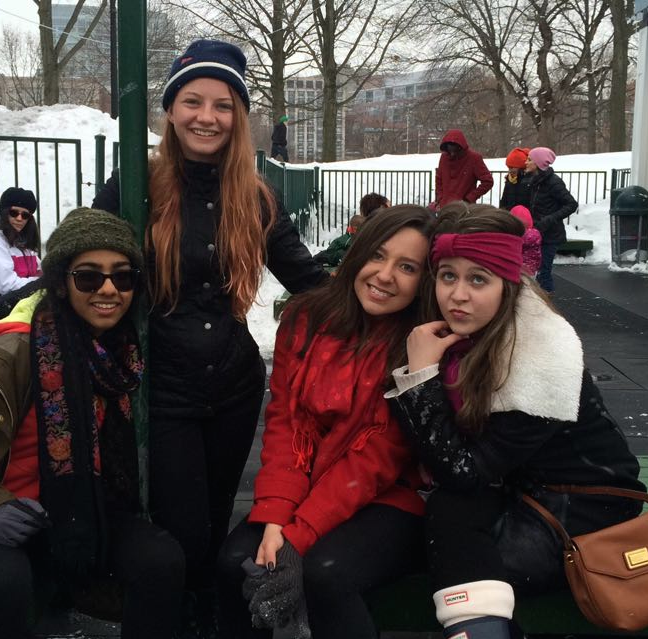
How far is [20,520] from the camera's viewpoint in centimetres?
215

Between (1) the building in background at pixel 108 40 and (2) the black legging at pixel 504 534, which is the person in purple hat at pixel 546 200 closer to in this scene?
(2) the black legging at pixel 504 534

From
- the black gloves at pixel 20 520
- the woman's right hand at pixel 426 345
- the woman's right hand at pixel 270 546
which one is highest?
the woman's right hand at pixel 426 345

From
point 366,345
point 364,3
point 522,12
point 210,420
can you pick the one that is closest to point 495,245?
point 366,345

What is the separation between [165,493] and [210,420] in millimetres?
257

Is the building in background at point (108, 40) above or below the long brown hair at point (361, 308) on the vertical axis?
above

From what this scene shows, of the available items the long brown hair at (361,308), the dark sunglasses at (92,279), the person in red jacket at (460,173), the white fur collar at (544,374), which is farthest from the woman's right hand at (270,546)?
the person in red jacket at (460,173)

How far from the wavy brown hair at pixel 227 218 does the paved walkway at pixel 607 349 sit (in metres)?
1.32

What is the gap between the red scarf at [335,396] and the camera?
2.39 m

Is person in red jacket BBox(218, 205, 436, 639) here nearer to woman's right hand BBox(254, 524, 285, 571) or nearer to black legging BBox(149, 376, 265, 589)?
woman's right hand BBox(254, 524, 285, 571)

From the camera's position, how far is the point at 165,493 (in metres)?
2.41

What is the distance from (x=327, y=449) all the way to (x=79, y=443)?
701mm

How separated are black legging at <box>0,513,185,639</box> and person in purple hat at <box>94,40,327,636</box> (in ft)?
0.63

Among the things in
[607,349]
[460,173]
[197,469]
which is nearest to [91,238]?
[197,469]

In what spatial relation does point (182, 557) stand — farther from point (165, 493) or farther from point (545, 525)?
point (545, 525)
